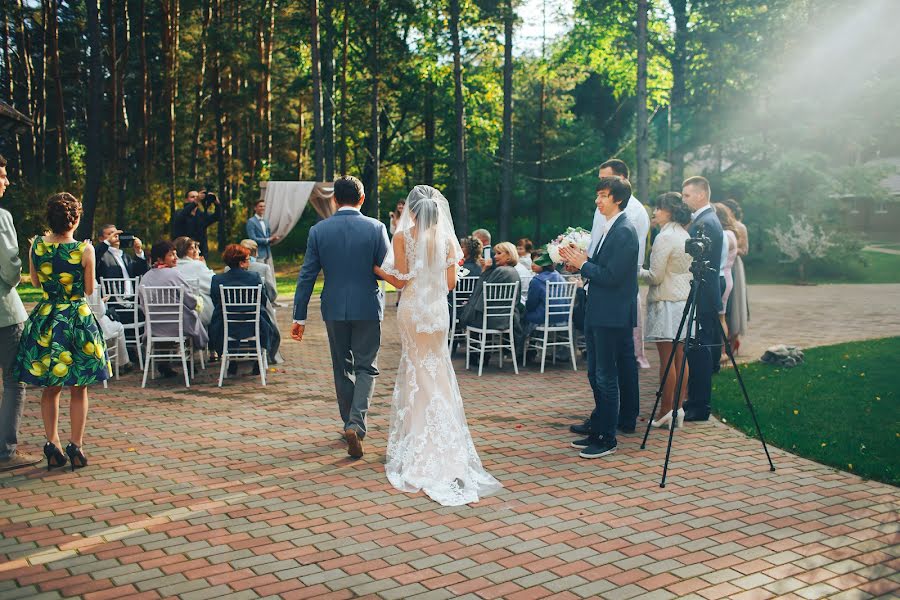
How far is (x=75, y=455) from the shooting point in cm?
576

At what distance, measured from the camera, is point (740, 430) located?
6.92 metres

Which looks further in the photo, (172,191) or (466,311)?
(172,191)

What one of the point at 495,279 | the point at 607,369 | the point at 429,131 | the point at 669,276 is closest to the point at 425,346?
the point at 607,369

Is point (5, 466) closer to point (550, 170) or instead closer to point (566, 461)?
point (566, 461)

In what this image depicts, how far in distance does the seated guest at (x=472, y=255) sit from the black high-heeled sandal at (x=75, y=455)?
546cm

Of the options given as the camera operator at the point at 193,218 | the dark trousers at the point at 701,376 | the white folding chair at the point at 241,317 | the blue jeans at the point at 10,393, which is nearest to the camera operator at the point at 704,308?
the dark trousers at the point at 701,376

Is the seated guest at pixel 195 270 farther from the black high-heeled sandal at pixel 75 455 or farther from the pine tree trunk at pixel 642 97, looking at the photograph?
the pine tree trunk at pixel 642 97

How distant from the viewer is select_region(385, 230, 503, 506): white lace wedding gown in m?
5.51

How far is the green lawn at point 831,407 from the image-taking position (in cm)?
609

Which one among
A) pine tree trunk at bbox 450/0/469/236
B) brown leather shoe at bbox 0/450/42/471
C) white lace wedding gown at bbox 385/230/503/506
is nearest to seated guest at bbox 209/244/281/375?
brown leather shoe at bbox 0/450/42/471

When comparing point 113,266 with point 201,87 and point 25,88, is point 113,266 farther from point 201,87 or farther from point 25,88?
point 25,88

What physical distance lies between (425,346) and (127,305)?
5081 mm

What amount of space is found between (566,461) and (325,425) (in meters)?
2.19

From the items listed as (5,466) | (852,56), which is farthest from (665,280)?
(852,56)
